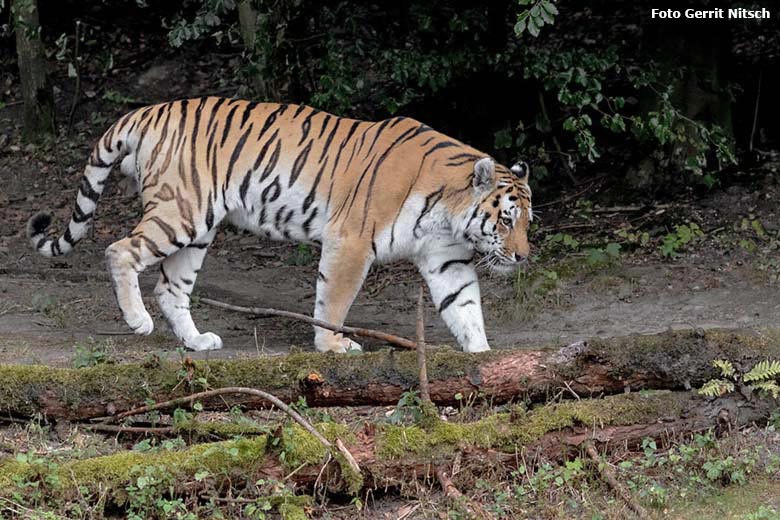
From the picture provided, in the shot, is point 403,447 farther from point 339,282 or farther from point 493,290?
point 493,290

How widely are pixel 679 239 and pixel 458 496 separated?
5.30 metres

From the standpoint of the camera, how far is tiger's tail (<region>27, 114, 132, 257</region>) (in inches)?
307

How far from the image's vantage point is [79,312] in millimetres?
8398

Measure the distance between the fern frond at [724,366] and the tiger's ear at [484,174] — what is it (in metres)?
2.49

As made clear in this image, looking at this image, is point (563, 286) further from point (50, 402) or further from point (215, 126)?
point (50, 402)

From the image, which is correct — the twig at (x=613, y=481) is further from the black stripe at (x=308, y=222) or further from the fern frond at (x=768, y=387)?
the black stripe at (x=308, y=222)

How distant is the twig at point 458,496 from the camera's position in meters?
4.46

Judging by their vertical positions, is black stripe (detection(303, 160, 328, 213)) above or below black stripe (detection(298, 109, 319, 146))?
below

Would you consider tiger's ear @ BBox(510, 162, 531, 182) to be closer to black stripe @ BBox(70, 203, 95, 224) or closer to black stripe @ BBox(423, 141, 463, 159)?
black stripe @ BBox(423, 141, 463, 159)

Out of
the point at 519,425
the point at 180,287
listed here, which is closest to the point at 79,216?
the point at 180,287

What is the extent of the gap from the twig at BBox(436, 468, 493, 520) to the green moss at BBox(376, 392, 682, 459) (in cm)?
10

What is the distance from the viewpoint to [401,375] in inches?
198

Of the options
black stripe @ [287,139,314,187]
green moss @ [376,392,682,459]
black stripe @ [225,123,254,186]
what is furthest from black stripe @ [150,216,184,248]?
green moss @ [376,392,682,459]

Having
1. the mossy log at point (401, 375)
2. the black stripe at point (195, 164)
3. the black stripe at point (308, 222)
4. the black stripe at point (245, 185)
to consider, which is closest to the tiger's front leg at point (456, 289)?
the black stripe at point (308, 222)
